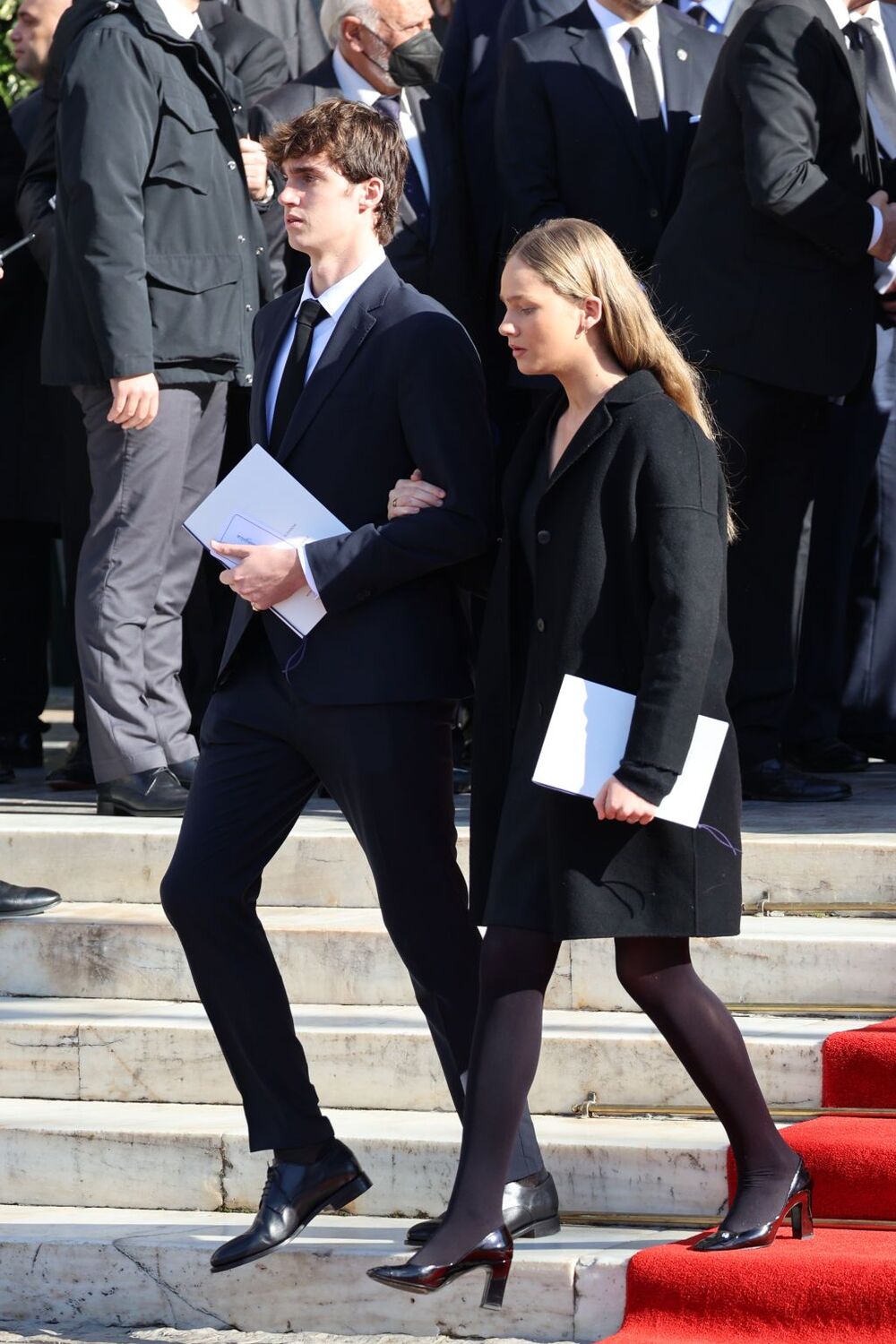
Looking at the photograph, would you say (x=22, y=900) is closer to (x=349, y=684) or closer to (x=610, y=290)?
(x=349, y=684)

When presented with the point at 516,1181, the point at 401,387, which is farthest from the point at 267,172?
the point at 516,1181

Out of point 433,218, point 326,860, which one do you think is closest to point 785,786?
point 326,860

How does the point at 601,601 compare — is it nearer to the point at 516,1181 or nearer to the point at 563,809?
the point at 563,809

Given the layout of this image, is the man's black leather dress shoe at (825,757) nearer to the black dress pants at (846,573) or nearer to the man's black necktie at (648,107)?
the black dress pants at (846,573)

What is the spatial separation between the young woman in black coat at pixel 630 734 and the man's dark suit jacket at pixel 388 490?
18cm

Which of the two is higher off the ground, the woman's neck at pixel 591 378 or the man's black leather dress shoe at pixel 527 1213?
the woman's neck at pixel 591 378

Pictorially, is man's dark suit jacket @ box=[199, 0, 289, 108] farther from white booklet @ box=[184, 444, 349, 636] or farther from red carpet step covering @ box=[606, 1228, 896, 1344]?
red carpet step covering @ box=[606, 1228, 896, 1344]

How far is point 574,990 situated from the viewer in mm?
4387

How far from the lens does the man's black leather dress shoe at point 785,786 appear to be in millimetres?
5473

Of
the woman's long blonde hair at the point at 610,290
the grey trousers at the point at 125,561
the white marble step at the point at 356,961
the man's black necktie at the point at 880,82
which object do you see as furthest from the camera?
the man's black necktie at the point at 880,82

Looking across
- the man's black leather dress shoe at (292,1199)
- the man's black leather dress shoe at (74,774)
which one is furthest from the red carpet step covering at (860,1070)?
the man's black leather dress shoe at (74,774)

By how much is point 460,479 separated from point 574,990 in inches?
51.5

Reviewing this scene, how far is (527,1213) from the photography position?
11.8ft

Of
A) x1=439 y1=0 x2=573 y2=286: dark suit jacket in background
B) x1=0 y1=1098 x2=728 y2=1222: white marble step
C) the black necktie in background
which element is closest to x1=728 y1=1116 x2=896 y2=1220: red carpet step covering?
x1=0 y1=1098 x2=728 y2=1222: white marble step
